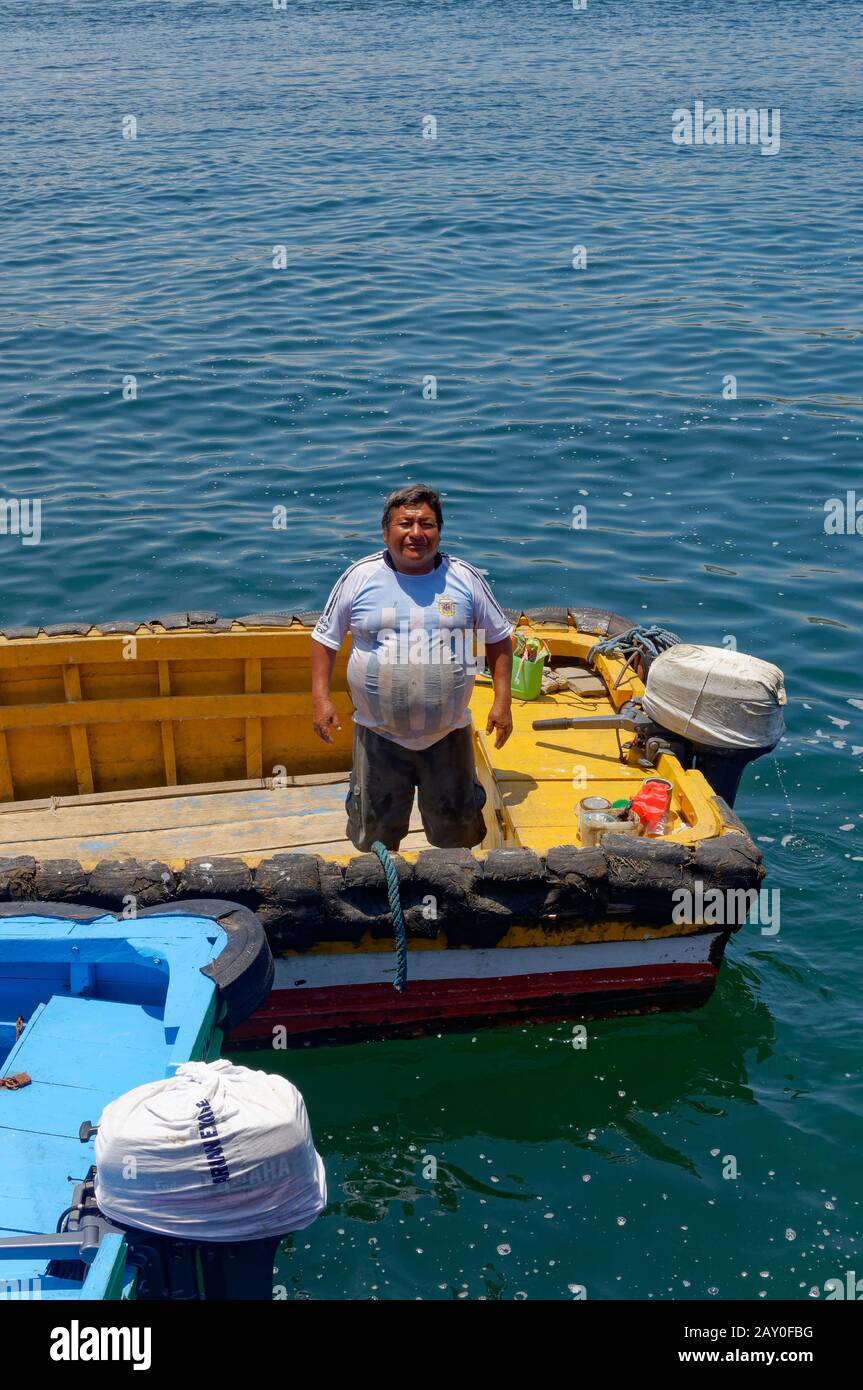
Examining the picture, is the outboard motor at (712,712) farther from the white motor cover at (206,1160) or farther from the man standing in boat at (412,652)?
the white motor cover at (206,1160)

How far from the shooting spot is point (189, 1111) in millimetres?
5051

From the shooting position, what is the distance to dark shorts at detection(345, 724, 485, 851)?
7.75 m

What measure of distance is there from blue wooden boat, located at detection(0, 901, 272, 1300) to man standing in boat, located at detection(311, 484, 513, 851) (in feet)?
3.97

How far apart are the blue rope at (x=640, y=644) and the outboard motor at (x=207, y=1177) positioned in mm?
5051

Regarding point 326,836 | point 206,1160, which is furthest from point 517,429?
point 206,1160

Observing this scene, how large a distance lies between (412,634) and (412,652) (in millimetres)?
91

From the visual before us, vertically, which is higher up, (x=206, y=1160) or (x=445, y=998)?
(x=206, y=1160)

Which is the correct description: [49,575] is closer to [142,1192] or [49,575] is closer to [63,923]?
[63,923]

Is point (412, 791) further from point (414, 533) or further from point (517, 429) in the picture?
point (517, 429)

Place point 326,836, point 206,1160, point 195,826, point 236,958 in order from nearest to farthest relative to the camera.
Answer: point 206,1160
point 236,958
point 326,836
point 195,826

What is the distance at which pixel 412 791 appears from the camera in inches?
316

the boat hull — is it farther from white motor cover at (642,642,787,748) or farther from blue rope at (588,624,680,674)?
blue rope at (588,624,680,674)

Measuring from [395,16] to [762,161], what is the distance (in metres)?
18.5

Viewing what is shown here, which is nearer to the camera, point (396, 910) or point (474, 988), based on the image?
point (396, 910)
